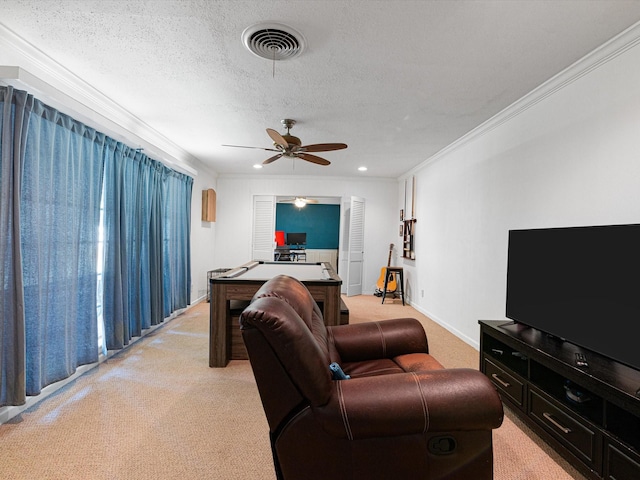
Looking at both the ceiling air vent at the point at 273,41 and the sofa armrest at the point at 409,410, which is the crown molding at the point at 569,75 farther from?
the sofa armrest at the point at 409,410

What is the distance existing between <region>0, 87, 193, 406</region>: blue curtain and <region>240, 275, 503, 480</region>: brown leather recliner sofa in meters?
1.92

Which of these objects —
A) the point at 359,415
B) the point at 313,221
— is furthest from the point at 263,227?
the point at 359,415

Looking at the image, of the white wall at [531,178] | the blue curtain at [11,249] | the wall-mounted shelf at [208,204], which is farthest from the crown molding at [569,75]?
the wall-mounted shelf at [208,204]

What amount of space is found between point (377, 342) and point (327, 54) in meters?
1.94

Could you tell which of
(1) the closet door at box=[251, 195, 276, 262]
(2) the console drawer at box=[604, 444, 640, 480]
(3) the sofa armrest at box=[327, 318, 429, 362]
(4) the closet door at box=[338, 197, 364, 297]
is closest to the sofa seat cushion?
(3) the sofa armrest at box=[327, 318, 429, 362]

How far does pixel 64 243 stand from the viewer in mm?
2576

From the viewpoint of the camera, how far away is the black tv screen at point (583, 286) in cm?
164

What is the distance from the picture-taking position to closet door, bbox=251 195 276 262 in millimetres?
6934

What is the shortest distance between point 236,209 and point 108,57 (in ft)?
15.2

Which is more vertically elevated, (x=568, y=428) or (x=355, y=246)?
(x=355, y=246)

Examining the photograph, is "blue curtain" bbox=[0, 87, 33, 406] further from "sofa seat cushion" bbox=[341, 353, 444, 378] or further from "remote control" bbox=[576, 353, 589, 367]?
"remote control" bbox=[576, 353, 589, 367]

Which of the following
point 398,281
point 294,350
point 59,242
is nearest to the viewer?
point 294,350

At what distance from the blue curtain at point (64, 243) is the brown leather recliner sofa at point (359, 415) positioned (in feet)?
6.29

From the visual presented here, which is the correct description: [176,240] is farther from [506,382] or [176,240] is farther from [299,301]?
[506,382]
